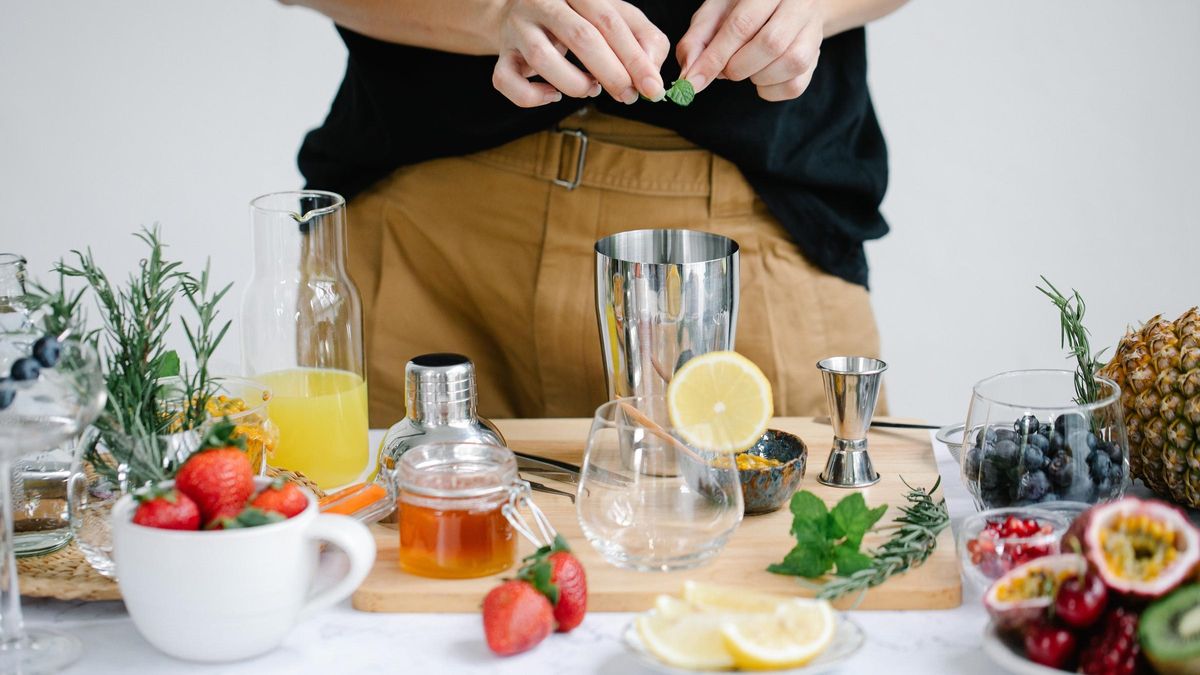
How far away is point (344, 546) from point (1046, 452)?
715 mm

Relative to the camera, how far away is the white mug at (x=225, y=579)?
1082mm

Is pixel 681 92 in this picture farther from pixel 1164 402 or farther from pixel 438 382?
pixel 1164 402

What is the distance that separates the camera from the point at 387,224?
211 cm

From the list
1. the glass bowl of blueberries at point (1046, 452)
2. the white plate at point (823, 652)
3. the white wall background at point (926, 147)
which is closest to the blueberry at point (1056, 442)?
the glass bowl of blueberries at point (1046, 452)

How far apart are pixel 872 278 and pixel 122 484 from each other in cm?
242

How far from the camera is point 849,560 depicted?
126 centimetres

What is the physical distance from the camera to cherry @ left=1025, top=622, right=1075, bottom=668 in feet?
3.41

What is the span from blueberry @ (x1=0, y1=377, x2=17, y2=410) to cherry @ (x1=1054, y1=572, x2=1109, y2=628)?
881mm

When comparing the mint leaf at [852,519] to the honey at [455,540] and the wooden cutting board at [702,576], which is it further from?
the honey at [455,540]

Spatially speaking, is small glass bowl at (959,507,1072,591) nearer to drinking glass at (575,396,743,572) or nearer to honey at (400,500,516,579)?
drinking glass at (575,396,743,572)

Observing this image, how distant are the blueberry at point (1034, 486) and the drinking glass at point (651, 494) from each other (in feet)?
0.96

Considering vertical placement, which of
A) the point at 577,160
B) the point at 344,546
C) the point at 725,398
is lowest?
the point at 344,546

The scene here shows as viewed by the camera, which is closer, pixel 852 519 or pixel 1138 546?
pixel 1138 546

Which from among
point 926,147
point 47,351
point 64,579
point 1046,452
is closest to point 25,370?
point 47,351
